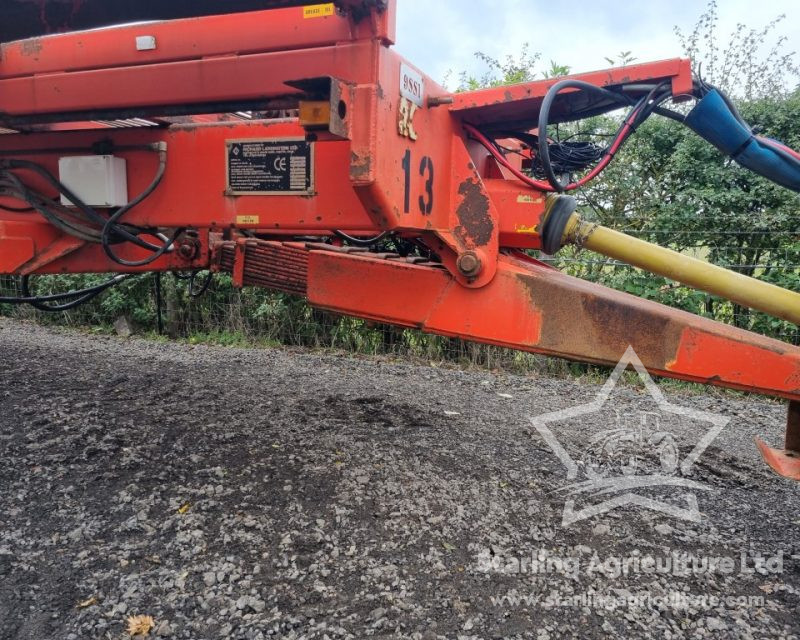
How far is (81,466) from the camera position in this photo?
9.30 ft

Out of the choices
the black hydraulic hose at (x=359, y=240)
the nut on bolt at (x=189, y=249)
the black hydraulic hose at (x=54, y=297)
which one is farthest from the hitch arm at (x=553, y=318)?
the black hydraulic hose at (x=54, y=297)

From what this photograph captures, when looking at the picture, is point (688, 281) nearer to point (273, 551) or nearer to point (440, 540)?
point (440, 540)

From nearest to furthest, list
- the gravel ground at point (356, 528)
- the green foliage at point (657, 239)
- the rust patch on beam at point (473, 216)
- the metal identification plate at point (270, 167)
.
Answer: the gravel ground at point (356, 528) → the rust patch on beam at point (473, 216) → the metal identification plate at point (270, 167) → the green foliage at point (657, 239)

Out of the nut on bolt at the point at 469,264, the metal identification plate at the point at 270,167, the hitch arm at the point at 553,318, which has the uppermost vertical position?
the metal identification plate at the point at 270,167

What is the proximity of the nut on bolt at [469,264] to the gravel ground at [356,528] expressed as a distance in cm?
102

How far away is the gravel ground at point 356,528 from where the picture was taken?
1.88 m

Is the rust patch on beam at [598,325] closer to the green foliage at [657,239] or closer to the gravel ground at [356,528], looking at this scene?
the gravel ground at [356,528]

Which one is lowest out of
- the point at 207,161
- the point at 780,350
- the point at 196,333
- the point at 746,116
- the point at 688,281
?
the point at 196,333

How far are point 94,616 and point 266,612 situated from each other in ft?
1.71

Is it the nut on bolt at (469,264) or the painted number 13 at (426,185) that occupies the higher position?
the painted number 13 at (426,185)

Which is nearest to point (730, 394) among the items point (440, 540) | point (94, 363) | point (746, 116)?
point (746, 116)

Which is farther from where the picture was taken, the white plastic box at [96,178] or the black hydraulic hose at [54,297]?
the black hydraulic hose at [54,297]

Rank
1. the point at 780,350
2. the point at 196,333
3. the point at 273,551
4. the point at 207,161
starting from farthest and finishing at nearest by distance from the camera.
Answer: the point at 196,333
the point at 207,161
the point at 273,551
the point at 780,350

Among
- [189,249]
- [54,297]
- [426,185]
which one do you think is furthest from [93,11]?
[54,297]
